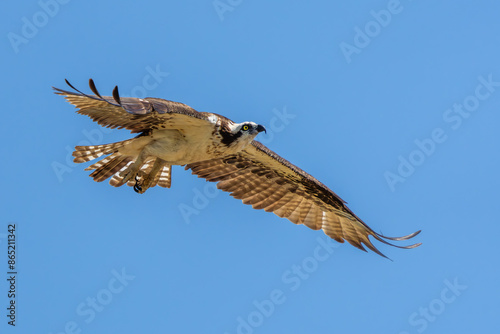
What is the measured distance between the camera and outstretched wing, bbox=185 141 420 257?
15320 millimetres

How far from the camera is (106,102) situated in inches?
480

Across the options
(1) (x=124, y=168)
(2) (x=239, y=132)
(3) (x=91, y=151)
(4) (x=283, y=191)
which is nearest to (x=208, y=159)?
(2) (x=239, y=132)

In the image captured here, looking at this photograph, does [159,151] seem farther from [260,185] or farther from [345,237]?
[345,237]

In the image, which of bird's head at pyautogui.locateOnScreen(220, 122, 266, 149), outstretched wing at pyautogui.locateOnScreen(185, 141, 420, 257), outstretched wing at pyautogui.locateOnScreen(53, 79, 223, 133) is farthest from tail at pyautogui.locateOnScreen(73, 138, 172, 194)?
bird's head at pyautogui.locateOnScreen(220, 122, 266, 149)

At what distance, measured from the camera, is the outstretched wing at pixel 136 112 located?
39.0ft

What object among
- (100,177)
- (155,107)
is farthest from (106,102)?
(100,177)

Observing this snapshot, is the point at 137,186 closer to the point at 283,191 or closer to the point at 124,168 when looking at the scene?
the point at 124,168

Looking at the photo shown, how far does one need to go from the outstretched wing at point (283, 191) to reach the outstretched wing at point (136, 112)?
2292mm

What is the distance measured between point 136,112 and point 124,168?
10.8 ft

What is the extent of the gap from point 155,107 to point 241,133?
5.99 ft

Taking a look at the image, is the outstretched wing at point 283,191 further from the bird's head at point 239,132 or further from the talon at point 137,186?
the bird's head at point 239,132

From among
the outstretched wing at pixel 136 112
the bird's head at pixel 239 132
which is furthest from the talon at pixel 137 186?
the bird's head at pixel 239 132

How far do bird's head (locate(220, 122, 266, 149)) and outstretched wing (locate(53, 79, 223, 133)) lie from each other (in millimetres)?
375

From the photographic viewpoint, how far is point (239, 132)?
13.4 m
